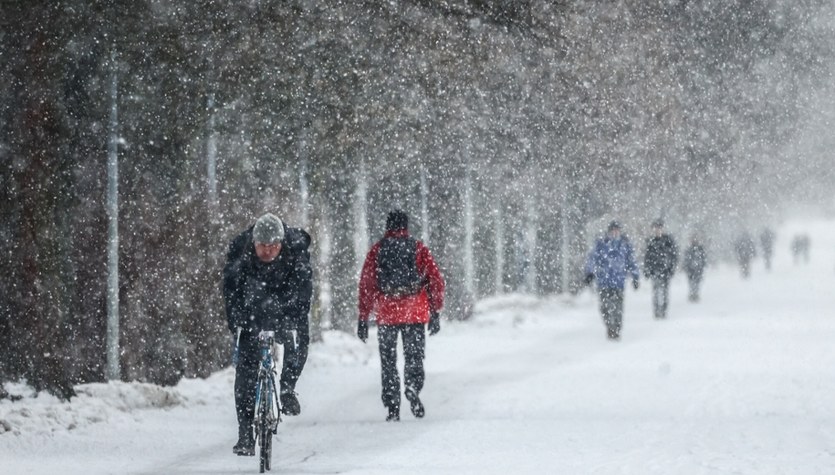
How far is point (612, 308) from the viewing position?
781 inches

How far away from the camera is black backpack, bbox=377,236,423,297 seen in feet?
36.9

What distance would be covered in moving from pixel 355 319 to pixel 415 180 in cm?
359

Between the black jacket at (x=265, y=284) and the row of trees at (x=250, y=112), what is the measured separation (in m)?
3.27

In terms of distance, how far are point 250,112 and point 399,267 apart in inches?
124

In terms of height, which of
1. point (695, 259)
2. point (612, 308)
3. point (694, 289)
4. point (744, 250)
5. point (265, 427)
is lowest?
point (265, 427)

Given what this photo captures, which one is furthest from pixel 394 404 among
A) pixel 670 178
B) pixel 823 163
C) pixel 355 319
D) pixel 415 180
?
pixel 823 163

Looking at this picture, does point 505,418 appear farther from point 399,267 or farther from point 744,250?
point 744,250

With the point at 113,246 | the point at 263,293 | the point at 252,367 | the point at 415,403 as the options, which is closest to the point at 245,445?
the point at 252,367

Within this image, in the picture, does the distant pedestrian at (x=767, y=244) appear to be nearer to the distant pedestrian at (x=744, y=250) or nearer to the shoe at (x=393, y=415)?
the distant pedestrian at (x=744, y=250)

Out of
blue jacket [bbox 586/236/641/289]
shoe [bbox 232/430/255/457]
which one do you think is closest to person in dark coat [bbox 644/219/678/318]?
blue jacket [bbox 586/236/641/289]

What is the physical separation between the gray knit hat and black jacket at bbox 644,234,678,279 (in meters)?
16.9

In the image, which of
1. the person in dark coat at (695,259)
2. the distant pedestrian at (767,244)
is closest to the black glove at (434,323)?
the person in dark coat at (695,259)

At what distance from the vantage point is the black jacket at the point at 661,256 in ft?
80.6

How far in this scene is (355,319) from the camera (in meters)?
20.7
